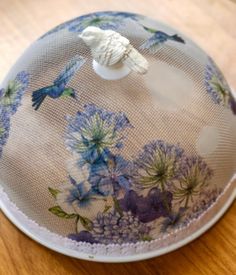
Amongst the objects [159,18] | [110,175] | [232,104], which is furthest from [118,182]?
[159,18]

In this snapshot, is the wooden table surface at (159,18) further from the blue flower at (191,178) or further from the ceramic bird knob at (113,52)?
the ceramic bird knob at (113,52)

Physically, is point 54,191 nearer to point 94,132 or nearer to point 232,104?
point 94,132

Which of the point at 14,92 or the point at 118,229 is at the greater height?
the point at 14,92

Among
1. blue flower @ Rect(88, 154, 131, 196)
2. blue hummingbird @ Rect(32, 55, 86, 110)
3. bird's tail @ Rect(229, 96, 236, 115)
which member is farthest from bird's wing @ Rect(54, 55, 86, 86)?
bird's tail @ Rect(229, 96, 236, 115)

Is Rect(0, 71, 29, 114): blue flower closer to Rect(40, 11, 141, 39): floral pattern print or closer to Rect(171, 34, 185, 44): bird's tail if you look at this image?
Rect(40, 11, 141, 39): floral pattern print

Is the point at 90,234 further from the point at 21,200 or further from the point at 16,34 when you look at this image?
the point at 16,34

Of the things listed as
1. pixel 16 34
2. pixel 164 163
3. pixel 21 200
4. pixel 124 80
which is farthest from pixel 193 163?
pixel 16 34
